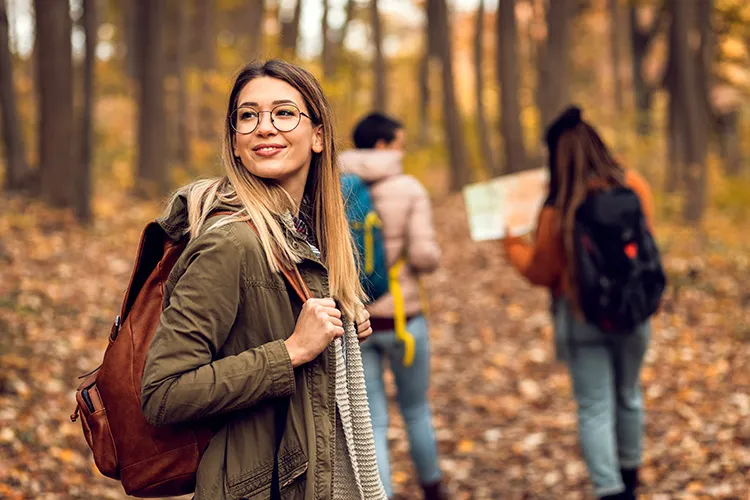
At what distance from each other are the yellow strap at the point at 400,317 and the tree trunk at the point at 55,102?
30.0 feet

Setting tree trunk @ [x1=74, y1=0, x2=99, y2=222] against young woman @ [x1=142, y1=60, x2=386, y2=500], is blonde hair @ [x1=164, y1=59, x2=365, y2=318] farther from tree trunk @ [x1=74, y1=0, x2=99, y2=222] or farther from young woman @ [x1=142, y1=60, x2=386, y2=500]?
tree trunk @ [x1=74, y1=0, x2=99, y2=222]

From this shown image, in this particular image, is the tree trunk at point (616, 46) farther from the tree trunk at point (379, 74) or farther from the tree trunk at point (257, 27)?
the tree trunk at point (257, 27)

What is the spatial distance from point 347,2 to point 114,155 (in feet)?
24.7

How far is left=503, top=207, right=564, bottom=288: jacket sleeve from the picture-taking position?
192 inches

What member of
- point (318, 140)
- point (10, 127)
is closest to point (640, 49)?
point (10, 127)

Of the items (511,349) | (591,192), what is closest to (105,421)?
(591,192)

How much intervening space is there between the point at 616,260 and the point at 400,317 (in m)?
1.24

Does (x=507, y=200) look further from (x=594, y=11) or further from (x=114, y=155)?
(x=594, y=11)

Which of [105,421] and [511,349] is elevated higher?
[105,421]

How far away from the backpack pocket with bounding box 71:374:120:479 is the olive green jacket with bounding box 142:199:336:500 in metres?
A: 0.16

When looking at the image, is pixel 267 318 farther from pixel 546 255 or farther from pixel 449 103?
pixel 449 103

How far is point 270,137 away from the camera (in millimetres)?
2424

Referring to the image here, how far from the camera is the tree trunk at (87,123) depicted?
42.9 feet

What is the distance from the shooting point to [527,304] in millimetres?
11305
